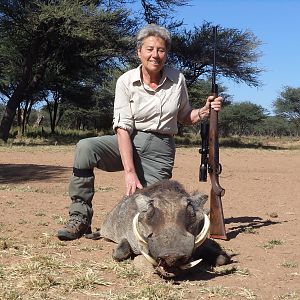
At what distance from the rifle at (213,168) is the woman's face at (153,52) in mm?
787

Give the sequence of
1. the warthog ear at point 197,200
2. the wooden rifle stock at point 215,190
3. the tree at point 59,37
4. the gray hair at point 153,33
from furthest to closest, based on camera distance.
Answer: the tree at point 59,37, the wooden rifle stock at point 215,190, the gray hair at point 153,33, the warthog ear at point 197,200

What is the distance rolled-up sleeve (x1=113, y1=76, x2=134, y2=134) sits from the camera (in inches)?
203

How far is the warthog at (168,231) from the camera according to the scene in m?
3.53

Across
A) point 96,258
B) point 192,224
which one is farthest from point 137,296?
point 96,258

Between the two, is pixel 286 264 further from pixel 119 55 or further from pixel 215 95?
pixel 119 55

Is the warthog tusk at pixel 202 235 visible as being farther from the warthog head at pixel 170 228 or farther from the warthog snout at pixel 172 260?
the warthog snout at pixel 172 260

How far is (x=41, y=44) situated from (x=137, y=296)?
2258cm

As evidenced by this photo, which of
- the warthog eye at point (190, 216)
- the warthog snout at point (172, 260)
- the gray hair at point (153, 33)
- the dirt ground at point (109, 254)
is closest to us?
the warthog snout at point (172, 260)

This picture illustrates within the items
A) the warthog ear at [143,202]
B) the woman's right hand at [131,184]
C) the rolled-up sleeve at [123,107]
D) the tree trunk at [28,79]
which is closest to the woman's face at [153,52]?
the rolled-up sleeve at [123,107]

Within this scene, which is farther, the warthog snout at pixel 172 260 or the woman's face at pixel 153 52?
the woman's face at pixel 153 52

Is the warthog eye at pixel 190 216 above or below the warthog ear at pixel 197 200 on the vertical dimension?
below

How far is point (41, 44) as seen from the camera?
81.4ft

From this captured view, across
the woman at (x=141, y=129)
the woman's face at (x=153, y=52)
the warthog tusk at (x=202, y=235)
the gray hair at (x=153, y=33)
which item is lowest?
the warthog tusk at (x=202, y=235)

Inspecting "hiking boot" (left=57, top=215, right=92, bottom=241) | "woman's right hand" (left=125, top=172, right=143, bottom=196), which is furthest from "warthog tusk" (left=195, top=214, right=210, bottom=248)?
"hiking boot" (left=57, top=215, right=92, bottom=241)
